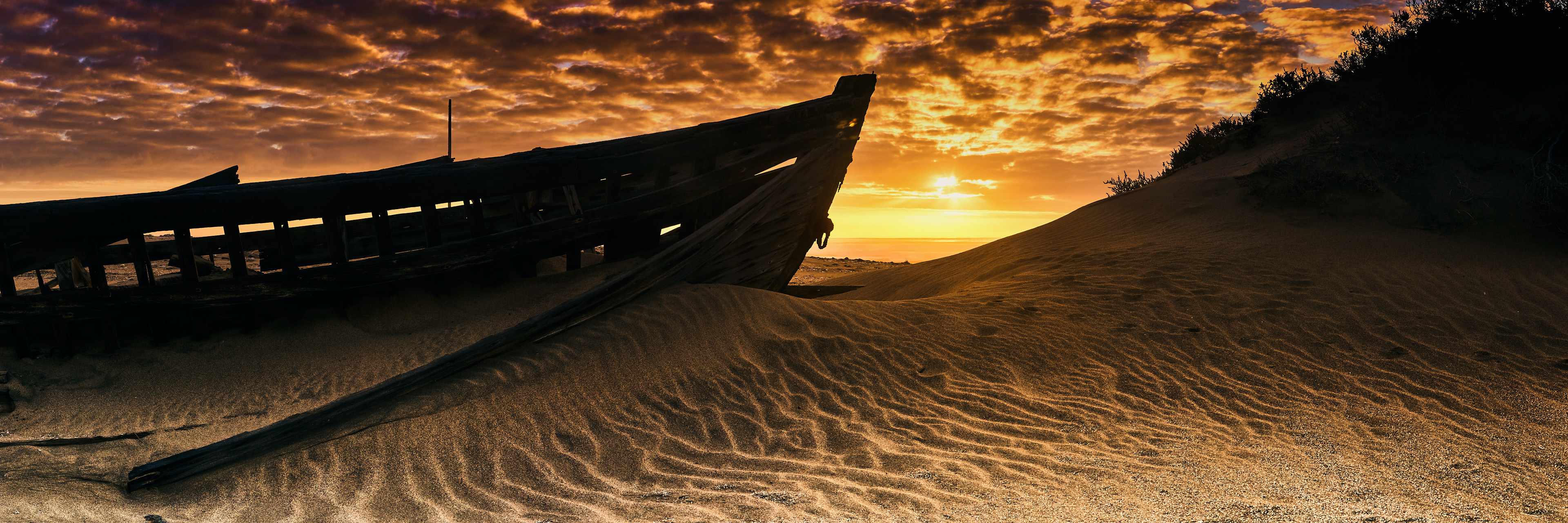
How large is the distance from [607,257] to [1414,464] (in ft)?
22.1

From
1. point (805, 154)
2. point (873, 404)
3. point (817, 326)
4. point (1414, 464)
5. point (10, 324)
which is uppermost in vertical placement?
point (805, 154)

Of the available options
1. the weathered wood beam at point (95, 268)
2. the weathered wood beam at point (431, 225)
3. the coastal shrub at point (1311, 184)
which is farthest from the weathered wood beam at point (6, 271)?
the coastal shrub at point (1311, 184)

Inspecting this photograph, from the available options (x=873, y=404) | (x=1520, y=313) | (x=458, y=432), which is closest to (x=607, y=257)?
(x=458, y=432)

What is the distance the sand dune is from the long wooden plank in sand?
114 mm

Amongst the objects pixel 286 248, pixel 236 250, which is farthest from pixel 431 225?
pixel 236 250

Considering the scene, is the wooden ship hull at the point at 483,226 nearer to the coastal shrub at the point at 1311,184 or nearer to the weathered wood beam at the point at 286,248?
the weathered wood beam at the point at 286,248

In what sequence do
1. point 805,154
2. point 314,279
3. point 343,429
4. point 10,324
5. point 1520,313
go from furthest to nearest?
point 805,154, point 1520,313, point 314,279, point 10,324, point 343,429

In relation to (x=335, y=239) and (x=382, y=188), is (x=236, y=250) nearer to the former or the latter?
(x=335, y=239)

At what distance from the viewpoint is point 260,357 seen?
22.4ft

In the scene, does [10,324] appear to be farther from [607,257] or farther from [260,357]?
[607,257]

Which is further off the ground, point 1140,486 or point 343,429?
point 343,429

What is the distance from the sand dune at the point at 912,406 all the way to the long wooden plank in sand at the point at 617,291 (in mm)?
114

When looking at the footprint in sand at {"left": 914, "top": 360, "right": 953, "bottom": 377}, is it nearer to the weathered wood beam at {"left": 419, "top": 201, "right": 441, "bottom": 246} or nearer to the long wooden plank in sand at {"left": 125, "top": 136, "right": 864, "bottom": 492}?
the long wooden plank in sand at {"left": 125, "top": 136, "right": 864, "bottom": 492}

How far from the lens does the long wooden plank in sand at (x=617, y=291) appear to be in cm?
494
